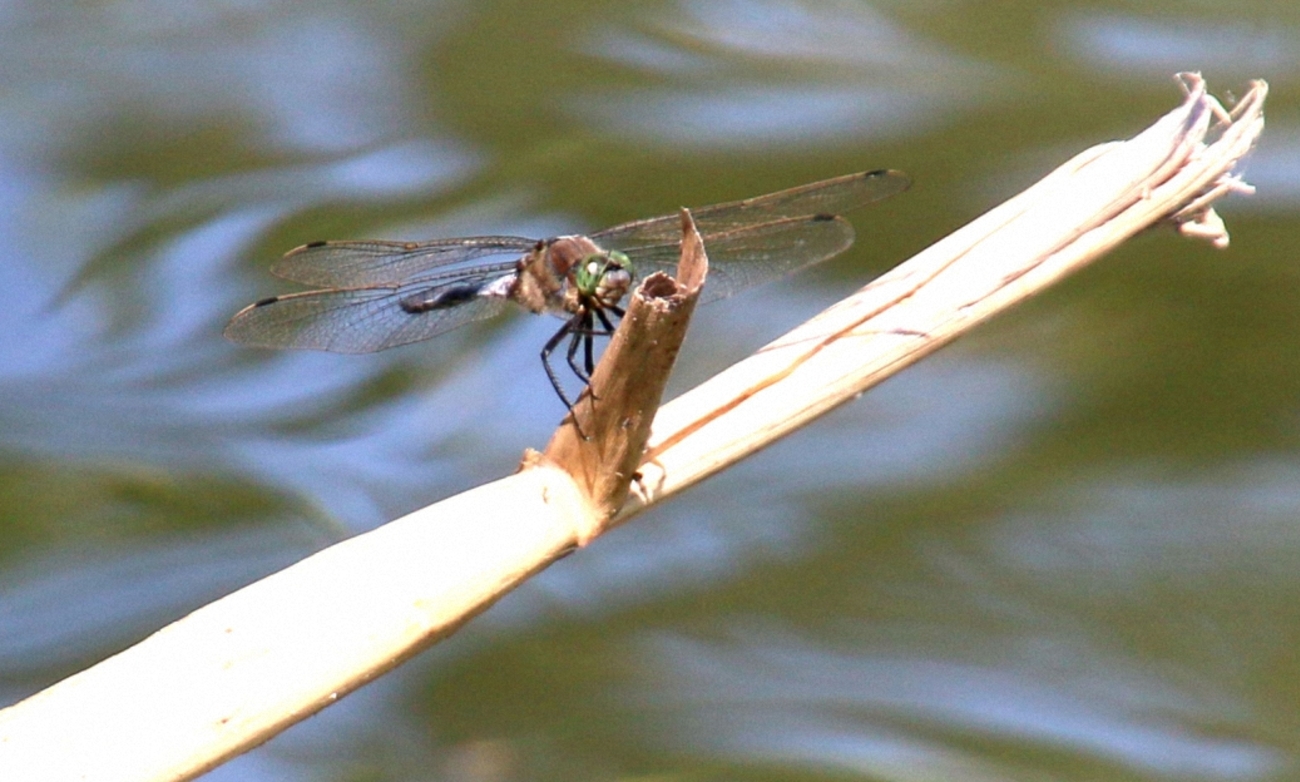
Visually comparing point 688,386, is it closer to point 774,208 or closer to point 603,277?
point 774,208

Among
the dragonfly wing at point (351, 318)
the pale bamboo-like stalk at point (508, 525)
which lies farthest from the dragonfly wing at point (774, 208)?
the pale bamboo-like stalk at point (508, 525)

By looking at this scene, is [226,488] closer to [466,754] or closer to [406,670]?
[406,670]

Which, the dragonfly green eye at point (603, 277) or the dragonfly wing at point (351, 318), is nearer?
the dragonfly green eye at point (603, 277)

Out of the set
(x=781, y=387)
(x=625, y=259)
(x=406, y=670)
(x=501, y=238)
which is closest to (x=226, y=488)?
(x=406, y=670)

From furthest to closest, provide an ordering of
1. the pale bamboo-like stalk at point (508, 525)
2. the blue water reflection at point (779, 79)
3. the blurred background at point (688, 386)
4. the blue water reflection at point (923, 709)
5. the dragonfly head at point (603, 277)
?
the blue water reflection at point (779, 79) → the blurred background at point (688, 386) → the blue water reflection at point (923, 709) → the dragonfly head at point (603, 277) → the pale bamboo-like stalk at point (508, 525)

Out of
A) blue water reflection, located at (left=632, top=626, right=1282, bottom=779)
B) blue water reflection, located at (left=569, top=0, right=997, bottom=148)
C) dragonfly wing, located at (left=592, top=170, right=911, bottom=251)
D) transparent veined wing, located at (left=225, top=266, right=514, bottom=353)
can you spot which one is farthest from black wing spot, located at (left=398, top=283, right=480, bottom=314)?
blue water reflection, located at (left=569, top=0, right=997, bottom=148)

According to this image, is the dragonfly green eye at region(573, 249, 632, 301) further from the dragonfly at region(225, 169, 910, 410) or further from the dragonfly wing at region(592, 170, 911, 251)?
the dragonfly wing at region(592, 170, 911, 251)

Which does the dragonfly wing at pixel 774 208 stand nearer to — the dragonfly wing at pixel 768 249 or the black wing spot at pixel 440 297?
the dragonfly wing at pixel 768 249
